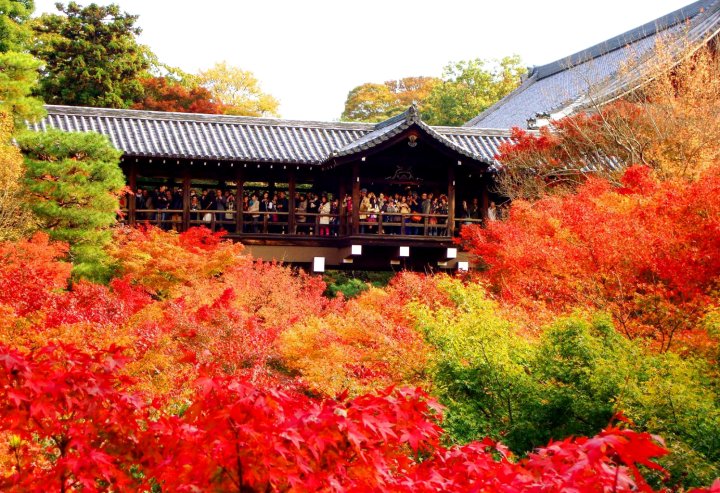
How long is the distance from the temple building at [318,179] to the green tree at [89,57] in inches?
359

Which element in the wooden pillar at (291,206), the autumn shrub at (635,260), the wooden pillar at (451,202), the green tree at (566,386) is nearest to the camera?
the green tree at (566,386)

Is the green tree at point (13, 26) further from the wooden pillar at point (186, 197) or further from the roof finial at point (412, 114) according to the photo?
the roof finial at point (412, 114)

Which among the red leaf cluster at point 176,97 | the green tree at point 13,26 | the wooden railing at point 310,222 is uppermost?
the green tree at point 13,26

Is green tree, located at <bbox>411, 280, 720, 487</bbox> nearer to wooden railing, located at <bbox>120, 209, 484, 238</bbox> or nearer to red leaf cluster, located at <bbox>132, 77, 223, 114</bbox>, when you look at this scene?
wooden railing, located at <bbox>120, 209, 484, 238</bbox>

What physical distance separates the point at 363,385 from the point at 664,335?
388 centimetres

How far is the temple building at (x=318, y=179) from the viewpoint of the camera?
2383cm

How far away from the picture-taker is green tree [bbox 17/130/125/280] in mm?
18578

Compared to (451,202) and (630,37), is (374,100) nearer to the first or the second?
(630,37)

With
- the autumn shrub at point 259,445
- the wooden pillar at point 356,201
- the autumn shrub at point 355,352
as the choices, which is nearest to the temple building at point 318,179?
the wooden pillar at point 356,201

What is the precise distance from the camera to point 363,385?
443 inches

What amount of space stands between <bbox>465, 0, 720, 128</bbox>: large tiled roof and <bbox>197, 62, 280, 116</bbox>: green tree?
11470mm

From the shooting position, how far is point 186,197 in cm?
2381

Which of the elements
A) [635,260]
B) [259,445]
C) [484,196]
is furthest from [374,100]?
[259,445]

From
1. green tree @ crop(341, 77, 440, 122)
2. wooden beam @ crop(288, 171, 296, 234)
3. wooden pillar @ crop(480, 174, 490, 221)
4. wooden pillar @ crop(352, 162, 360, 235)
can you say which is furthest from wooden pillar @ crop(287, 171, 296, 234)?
green tree @ crop(341, 77, 440, 122)
